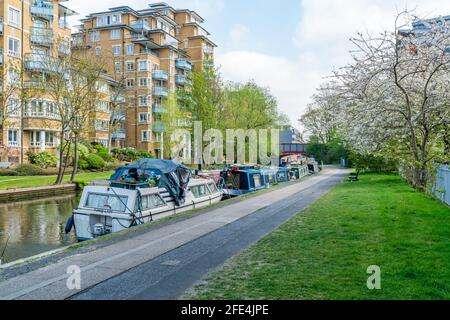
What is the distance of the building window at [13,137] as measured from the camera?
1634 inches

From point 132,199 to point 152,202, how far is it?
1438 millimetres

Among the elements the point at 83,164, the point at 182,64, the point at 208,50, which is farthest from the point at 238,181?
the point at 208,50

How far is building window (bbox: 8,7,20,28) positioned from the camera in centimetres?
4247

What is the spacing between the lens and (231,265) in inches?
333

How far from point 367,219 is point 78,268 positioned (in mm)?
8576

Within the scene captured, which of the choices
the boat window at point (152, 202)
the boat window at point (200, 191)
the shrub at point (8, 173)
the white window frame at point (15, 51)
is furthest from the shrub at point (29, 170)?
the boat window at point (152, 202)

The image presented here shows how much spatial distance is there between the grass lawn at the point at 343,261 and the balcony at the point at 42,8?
139 ft

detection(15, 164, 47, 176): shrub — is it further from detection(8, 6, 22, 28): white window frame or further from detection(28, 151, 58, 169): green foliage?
detection(8, 6, 22, 28): white window frame

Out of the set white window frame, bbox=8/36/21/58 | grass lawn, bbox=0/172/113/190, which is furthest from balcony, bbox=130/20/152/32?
grass lawn, bbox=0/172/113/190

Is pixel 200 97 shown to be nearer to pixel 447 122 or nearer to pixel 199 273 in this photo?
pixel 447 122

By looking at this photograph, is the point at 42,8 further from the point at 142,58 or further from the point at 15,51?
the point at 142,58

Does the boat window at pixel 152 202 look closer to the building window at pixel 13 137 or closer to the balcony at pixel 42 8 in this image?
the building window at pixel 13 137

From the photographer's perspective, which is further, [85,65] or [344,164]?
[344,164]
